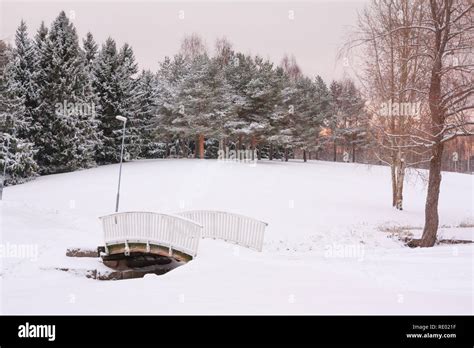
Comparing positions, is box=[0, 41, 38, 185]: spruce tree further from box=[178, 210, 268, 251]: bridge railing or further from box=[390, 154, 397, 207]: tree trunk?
box=[390, 154, 397, 207]: tree trunk

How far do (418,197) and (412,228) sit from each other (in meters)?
12.1

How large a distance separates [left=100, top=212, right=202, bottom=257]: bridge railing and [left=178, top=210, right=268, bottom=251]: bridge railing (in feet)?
4.36

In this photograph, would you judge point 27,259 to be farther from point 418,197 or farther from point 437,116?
point 418,197

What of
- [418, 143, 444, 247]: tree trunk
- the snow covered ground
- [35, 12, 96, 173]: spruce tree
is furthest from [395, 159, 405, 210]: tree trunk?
[35, 12, 96, 173]: spruce tree

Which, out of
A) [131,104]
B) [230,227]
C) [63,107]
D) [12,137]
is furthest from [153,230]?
[131,104]

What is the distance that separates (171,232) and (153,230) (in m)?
1.19

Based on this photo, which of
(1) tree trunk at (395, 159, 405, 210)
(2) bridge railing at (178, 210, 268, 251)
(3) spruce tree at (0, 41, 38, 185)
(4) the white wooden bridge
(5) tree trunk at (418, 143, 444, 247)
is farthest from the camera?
(3) spruce tree at (0, 41, 38, 185)

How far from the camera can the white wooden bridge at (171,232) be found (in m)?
16.0

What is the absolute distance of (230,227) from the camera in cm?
1705

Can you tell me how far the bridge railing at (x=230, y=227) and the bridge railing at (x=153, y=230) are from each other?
1.33 metres

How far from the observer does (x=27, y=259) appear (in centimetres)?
1900

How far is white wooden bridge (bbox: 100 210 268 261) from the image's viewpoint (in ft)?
52.6
